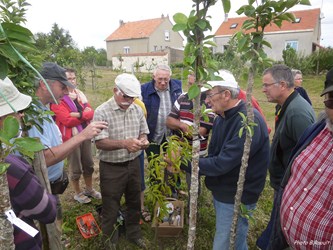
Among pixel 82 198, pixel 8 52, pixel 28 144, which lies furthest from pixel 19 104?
pixel 82 198

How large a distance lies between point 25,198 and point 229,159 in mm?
1509

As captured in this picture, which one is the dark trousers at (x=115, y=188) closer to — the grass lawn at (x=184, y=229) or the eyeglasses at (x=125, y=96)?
the grass lawn at (x=184, y=229)

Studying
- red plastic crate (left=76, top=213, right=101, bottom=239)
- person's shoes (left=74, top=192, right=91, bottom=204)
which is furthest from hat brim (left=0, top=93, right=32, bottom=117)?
person's shoes (left=74, top=192, right=91, bottom=204)

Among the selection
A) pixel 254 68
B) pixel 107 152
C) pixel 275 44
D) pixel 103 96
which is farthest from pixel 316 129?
pixel 275 44

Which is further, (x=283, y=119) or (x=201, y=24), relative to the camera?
(x=283, y=119)

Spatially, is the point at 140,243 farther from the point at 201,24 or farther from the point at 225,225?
the point at 201,24

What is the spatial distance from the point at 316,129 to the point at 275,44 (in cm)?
3220

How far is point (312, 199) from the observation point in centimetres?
171

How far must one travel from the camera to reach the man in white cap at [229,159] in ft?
7.12

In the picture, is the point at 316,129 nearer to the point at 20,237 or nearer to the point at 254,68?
the point at 254,68

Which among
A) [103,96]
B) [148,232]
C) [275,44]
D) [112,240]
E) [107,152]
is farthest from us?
[275,44]

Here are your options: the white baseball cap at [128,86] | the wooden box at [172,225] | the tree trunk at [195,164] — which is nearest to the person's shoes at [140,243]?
the wooden box at [172,225]

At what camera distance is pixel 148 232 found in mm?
3531

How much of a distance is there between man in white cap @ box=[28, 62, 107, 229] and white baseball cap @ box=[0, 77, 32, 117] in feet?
2.46
